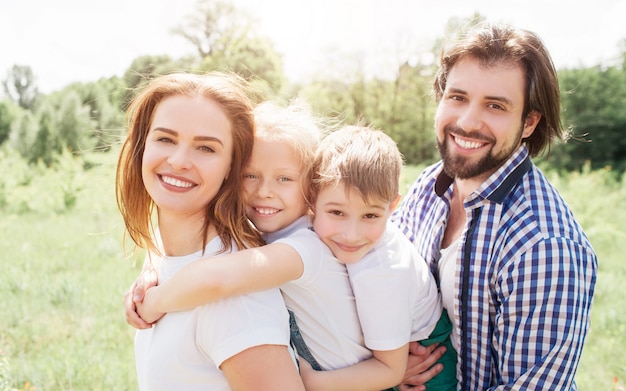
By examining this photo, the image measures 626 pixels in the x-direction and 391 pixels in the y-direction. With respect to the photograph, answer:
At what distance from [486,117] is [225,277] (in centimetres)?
161

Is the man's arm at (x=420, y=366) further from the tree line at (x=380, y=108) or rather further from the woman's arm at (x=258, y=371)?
the tree line at (x=380, y=108)

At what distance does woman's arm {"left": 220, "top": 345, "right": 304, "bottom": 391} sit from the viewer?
1.73 m

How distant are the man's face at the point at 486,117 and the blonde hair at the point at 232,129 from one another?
45.7 inches

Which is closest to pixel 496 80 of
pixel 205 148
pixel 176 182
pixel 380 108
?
pixel 205 148

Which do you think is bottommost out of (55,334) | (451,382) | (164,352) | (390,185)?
(55,334)

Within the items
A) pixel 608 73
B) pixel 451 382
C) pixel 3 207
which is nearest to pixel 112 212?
pixel 3 207

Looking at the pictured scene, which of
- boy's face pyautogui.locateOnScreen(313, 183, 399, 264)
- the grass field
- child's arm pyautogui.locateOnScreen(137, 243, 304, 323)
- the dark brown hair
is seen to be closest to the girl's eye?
the dark brown hair

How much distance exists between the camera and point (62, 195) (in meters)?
11.8

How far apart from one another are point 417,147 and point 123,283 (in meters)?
18.8

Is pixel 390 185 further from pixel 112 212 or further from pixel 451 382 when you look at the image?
pixel 112 212

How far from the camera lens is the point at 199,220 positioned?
2100 millimetres

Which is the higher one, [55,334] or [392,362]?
[392,362]

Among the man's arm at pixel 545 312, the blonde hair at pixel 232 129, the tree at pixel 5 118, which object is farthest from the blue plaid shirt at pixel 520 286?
the tree at pixel 5 118

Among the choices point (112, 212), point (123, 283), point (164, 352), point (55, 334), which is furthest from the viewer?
point (112, 212)
